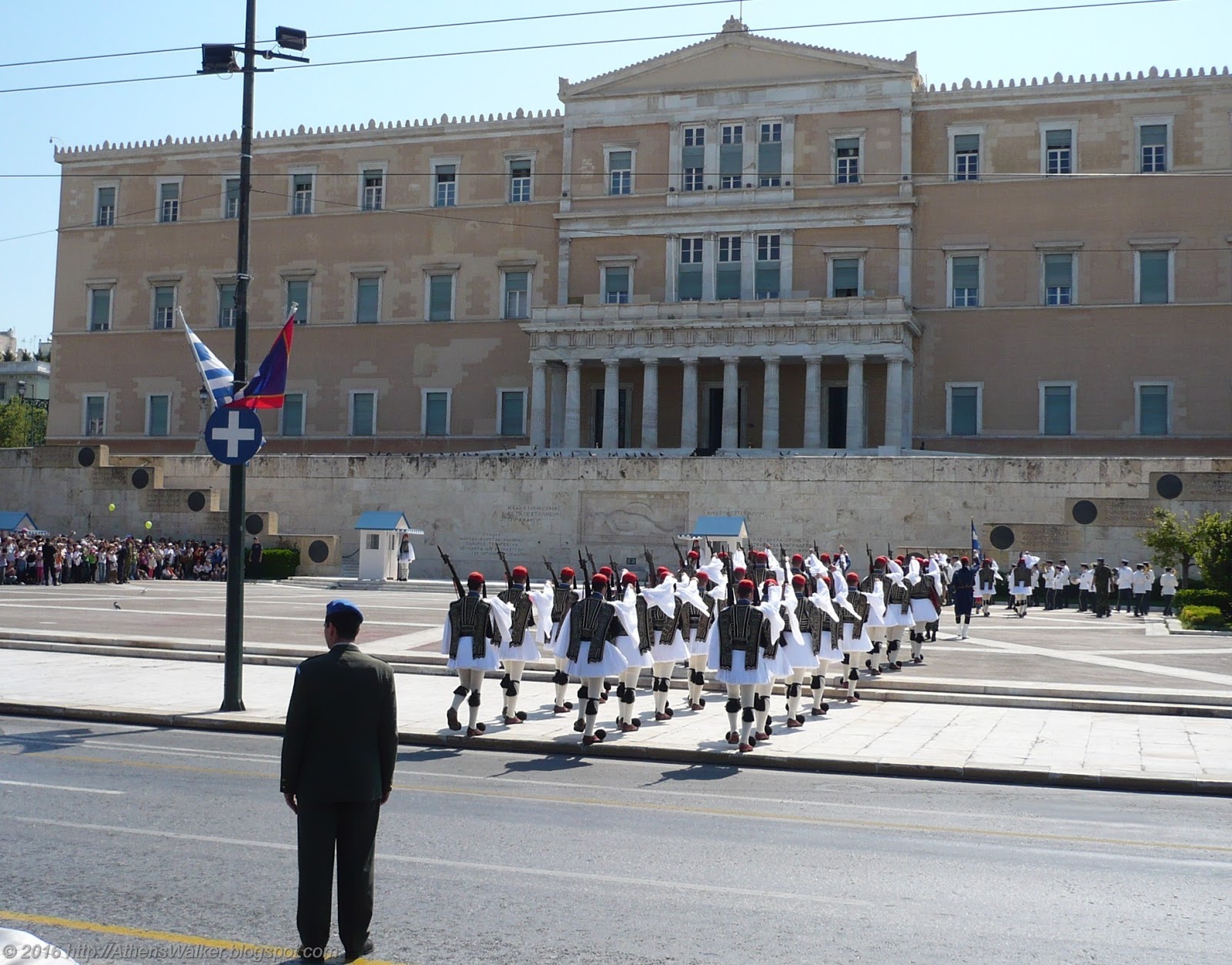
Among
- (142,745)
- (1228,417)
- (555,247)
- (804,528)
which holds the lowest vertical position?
(142,745)

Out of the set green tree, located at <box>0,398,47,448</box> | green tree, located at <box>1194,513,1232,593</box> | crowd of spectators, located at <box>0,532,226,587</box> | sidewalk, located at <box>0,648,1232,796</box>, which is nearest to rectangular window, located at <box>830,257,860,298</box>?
green tree, located at <box>1194,513,1232,593</box>

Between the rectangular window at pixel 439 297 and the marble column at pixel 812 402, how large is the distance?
1633cm

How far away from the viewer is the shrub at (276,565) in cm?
4169

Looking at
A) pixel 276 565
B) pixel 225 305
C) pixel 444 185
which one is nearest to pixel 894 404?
pixel 444 185

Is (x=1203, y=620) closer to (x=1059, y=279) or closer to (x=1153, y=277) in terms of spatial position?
(x=1153, y=277)

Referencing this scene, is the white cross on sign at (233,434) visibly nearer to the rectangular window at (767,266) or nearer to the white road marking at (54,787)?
the white road marking at (54,787)

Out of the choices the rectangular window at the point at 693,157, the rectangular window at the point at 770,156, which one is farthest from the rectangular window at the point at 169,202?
the rectangular window at the point at 770,156

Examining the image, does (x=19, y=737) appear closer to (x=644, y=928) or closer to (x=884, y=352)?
(x=644, y=928)

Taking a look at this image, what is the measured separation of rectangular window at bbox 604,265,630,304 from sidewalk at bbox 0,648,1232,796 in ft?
121

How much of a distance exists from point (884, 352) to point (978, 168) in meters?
8.87

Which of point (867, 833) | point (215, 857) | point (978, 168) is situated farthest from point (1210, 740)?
point (978, 168)

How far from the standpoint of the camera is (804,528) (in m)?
39.8

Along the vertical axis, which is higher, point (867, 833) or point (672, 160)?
point (672, 160)

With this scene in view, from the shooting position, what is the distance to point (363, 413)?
189 ft
